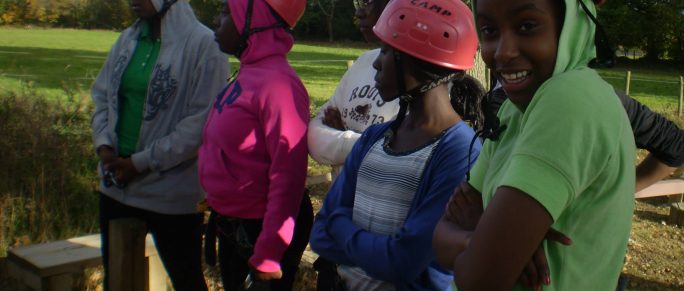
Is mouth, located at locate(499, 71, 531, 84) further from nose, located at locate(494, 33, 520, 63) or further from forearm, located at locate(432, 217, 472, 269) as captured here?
forearm, located at locate(432, 217, 472, 269)

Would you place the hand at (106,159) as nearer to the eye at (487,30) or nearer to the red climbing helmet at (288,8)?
the red climbing helmet at (288,8)

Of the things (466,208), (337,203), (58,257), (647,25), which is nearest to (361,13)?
(337,203)

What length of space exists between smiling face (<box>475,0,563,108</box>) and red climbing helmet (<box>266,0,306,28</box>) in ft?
5.85

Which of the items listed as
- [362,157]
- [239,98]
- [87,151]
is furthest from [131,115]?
[87,151]

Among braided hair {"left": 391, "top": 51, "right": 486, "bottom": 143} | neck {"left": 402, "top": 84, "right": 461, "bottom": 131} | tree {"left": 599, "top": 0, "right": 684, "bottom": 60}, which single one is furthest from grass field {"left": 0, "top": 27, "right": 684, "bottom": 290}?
tree {"left": 599, "top": 0, "right": 684, "bottom": 60}

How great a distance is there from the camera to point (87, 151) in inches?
255

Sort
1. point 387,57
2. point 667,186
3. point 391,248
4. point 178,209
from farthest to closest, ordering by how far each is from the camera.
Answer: point 667,186, point 178,209, point 387,57, point 391,248

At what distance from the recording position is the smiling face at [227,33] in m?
3.16

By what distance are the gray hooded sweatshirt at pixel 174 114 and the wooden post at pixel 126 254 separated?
0.20m

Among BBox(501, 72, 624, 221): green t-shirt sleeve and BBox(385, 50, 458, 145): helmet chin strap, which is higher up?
BBox(501, 72, 624, 221): green t-shirt sleeve

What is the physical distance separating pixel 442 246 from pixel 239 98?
1.61 metres

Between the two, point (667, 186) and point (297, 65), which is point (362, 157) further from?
point (297, 65)

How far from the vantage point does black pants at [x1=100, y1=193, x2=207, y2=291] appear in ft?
11.5

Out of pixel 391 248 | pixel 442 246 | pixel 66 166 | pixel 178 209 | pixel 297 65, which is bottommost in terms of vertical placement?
pixel 297 65
